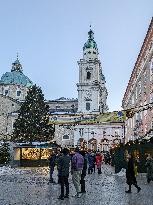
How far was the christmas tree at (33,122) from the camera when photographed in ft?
208

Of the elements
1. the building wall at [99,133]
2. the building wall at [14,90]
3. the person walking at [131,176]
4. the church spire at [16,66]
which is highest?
the church spire at [16,66]

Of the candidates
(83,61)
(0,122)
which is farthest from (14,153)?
(83,61)

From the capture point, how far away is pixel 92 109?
9331 centimetres

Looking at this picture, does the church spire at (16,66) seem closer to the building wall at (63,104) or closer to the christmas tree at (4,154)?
the building wall at (63,104)

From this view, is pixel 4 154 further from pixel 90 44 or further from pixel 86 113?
pixel 90 44

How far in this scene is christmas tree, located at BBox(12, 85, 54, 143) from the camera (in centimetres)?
6328

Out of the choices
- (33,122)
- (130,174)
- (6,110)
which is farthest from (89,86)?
(130,174)

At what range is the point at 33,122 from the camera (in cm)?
6450

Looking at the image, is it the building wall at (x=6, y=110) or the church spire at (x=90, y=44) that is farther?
the church spire at (x=90, y=44)

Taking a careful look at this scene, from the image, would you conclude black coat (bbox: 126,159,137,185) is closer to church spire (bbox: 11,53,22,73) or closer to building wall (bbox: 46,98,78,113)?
building wall (bbox: 46,98,78,113)

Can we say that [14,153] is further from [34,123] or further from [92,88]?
[92,88]

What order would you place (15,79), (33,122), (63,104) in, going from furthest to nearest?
1. (63,104)
2. (15,79)
3. (33,122)

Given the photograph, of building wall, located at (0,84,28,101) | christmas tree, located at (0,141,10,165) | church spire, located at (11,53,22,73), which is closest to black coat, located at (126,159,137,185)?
christmas tree, located at (0,141,10,165)

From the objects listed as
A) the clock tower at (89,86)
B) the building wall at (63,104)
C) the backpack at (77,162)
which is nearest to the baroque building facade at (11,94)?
the building wall at (63,104)
